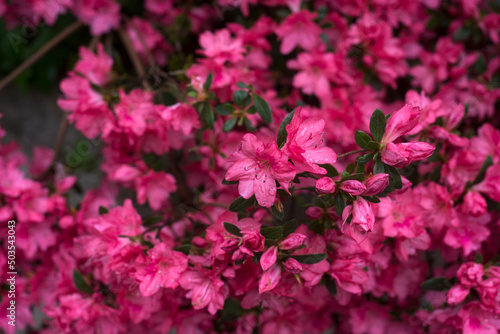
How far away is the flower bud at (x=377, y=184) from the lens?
82cm

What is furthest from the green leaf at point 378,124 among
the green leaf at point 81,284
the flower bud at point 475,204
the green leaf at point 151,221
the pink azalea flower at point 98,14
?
the pink azalea flower at point 98,14

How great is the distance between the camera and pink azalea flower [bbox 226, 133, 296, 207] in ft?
2.75

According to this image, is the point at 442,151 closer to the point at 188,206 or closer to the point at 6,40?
the point at 188,206

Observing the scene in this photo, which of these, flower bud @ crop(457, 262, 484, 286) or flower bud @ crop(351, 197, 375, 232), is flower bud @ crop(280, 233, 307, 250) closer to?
flower bud @ crop(351, 197, 375, 232)

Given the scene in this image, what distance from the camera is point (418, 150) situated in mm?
864

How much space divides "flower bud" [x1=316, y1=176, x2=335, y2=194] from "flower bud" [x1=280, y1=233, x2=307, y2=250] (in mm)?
111

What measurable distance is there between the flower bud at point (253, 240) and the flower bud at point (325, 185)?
16cm

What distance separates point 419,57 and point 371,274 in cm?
91

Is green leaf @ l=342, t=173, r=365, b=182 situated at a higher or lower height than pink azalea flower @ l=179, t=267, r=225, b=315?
higher

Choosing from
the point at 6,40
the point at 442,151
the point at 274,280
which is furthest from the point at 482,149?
the point at 6,40

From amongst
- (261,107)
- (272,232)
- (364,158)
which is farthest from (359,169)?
(261,107)

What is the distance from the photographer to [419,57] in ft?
5.35

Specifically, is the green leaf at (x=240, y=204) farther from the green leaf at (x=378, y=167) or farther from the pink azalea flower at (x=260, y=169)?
the green leaf at (x=378, y=167)

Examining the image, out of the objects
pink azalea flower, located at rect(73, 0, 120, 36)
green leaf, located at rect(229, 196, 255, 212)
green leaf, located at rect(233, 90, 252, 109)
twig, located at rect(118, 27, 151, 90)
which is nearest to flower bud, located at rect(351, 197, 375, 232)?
green leaf, located at rect(229, 196, 255, 212)
